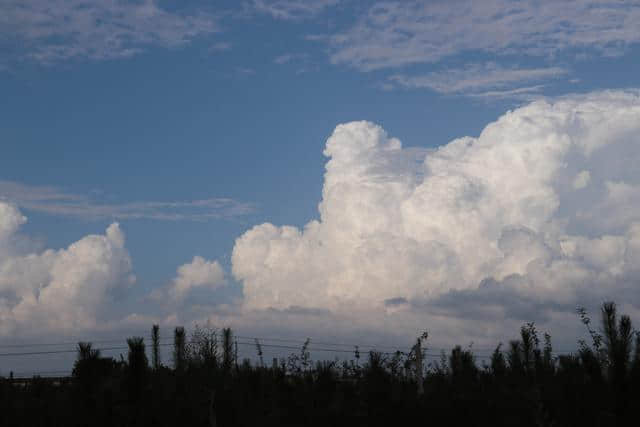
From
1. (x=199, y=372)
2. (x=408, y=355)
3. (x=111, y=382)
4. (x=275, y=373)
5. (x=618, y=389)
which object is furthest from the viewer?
(x=408, y=355)

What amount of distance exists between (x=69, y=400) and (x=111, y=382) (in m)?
2.28

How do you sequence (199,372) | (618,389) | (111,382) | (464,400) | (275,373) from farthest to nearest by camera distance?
(275,373) < (199,372) < (464,400) < (111,382) < (618,389)

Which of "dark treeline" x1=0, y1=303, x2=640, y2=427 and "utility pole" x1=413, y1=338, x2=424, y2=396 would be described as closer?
"dark treeline" x1=0, y1=303, x2=640, y2=427

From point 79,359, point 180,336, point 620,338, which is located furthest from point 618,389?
point 180,336

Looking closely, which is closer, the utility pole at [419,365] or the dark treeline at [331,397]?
the dark treeline at [331,397]

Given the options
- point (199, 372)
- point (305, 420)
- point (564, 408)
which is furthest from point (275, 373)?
point (564, 408)

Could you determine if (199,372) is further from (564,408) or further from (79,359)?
(564,408)

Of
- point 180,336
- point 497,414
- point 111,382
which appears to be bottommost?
point 497,414

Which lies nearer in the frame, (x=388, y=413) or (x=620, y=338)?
(x=620, y=338)

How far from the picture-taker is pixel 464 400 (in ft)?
79.4

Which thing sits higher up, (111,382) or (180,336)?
(180,336)

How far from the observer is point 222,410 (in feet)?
78.9

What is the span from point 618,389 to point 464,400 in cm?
543

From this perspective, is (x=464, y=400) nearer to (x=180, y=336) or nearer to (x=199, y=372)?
(x=199, y=372)
